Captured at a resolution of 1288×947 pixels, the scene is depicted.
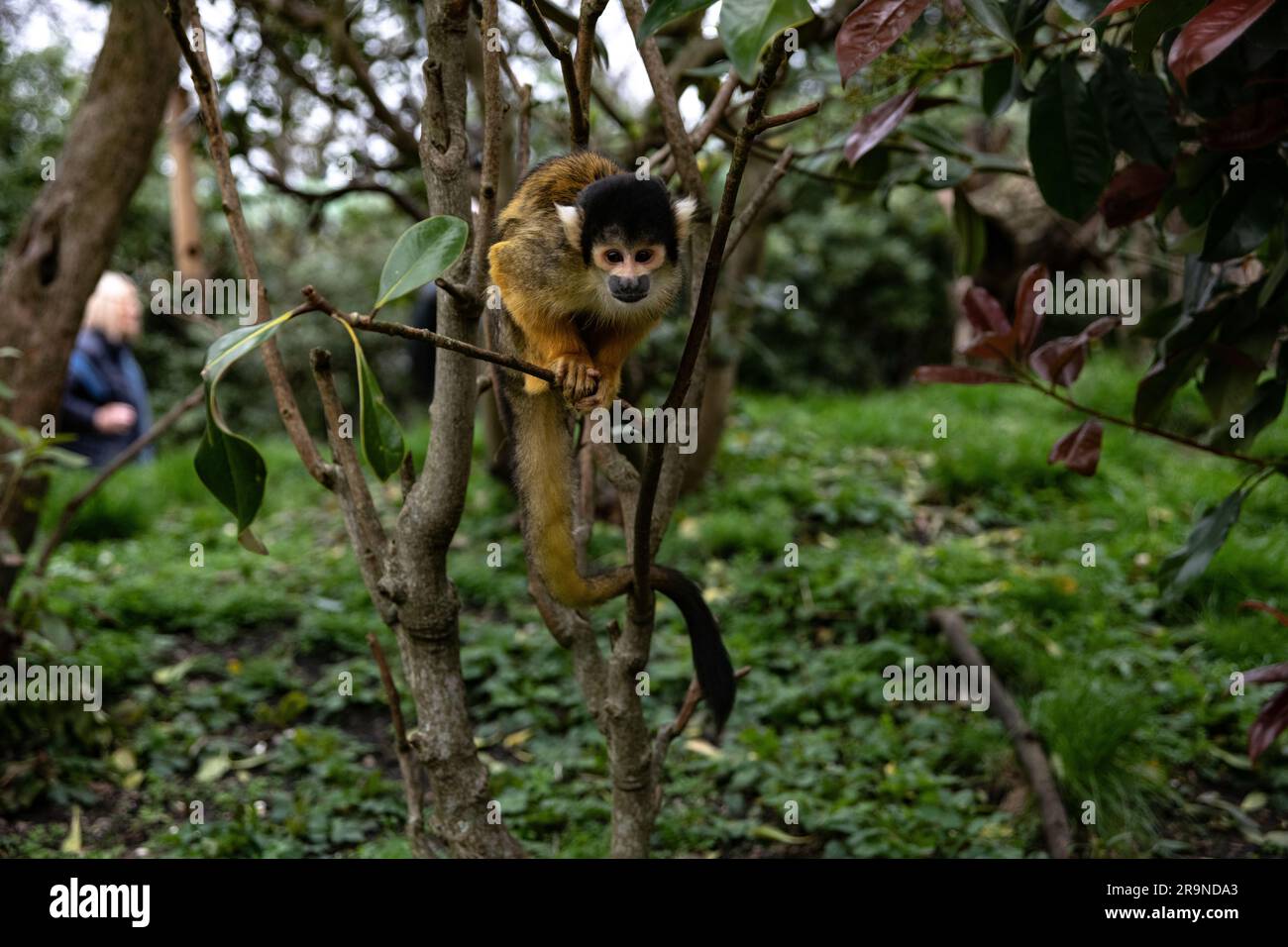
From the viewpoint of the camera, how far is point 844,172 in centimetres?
302

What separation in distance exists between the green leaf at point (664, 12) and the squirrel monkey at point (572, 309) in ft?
2.71

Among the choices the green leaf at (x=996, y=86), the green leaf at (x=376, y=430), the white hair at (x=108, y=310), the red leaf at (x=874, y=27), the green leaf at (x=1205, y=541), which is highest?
the white hair at (x=108, y=310)

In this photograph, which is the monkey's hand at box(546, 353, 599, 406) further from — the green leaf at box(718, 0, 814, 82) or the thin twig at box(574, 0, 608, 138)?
the green leaf at box(718, 0, 814, 82)

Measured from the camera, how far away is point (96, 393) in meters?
6.85

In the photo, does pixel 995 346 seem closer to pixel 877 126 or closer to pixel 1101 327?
pixel 1101 327

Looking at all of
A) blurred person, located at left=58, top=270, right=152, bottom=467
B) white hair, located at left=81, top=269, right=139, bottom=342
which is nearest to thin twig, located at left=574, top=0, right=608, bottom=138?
blurred person, located at left=58, top=270, right=152, bottom=467

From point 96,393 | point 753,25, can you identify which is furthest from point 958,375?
point 96,393

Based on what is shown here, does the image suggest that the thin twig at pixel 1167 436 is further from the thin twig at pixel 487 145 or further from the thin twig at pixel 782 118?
the thin twig at pixel 487 145

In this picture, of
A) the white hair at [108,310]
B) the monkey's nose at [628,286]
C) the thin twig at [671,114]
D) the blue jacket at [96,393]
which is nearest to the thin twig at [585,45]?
the thin twig at [671,114]

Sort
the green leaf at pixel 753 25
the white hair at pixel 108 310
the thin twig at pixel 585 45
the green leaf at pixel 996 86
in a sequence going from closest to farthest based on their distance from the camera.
Result: 1. the green leaf at pixel 753 25
2. the thin twig at pixel 585 45
3. the green leaf at pixel 996 86
4. the white hair at pixel 108 310

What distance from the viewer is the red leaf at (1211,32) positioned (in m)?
1.47
